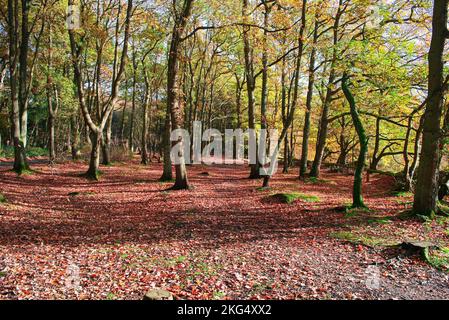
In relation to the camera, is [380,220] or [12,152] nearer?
[380,220]

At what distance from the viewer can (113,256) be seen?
583 cm

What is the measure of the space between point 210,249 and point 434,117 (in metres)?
6.49

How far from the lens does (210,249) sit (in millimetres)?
6395

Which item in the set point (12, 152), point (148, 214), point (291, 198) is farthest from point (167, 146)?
point (12, 152)

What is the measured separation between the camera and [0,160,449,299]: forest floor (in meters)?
4.49

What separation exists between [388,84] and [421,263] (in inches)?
321

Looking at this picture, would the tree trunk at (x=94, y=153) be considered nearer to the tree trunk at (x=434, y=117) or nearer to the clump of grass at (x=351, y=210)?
the clump of grass at (x=351, y=210)
